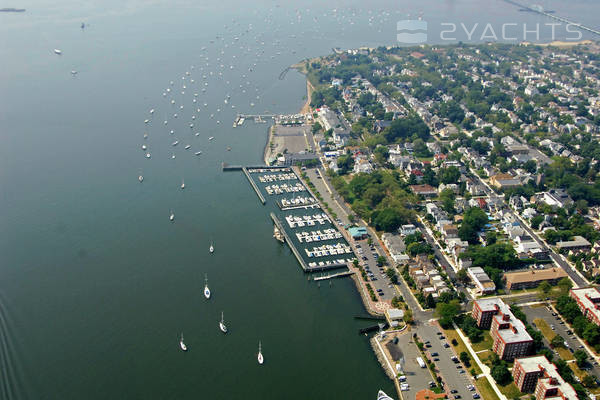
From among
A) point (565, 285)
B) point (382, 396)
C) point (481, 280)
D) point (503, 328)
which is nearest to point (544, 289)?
point (565, 285)

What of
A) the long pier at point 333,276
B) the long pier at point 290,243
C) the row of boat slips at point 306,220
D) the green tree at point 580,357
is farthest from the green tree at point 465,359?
the row of boat slips at point 306,220

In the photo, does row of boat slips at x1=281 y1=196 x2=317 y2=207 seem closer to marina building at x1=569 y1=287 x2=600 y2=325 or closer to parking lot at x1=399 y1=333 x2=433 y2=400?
parking lot at x1=399 y1=333 x2=433 y2=400

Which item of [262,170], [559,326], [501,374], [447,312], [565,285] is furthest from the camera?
[262,170]

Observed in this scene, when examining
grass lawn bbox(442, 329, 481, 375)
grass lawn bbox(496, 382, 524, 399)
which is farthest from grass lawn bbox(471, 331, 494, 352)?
grass lawn bbox(496, 382, 524, 399)

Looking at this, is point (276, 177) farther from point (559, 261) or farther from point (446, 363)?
point (446, 363)

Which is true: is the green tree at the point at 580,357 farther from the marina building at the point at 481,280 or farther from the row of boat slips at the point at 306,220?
the row of boat slips at the point at 306,220

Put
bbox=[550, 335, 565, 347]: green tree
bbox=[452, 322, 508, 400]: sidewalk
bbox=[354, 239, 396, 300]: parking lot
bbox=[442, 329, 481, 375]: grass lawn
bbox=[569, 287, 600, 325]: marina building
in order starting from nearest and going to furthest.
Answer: bbox=[452, 322, 508, 400]: sidewalk < bbox=[442, 329, 481, 375]: grass lawn < bbox=[550, 335, 565, 347]: green tree < bbox=[569, 287, 600, 325]: marina building < bbox=[354, 239, 396, 300]: parking lot
